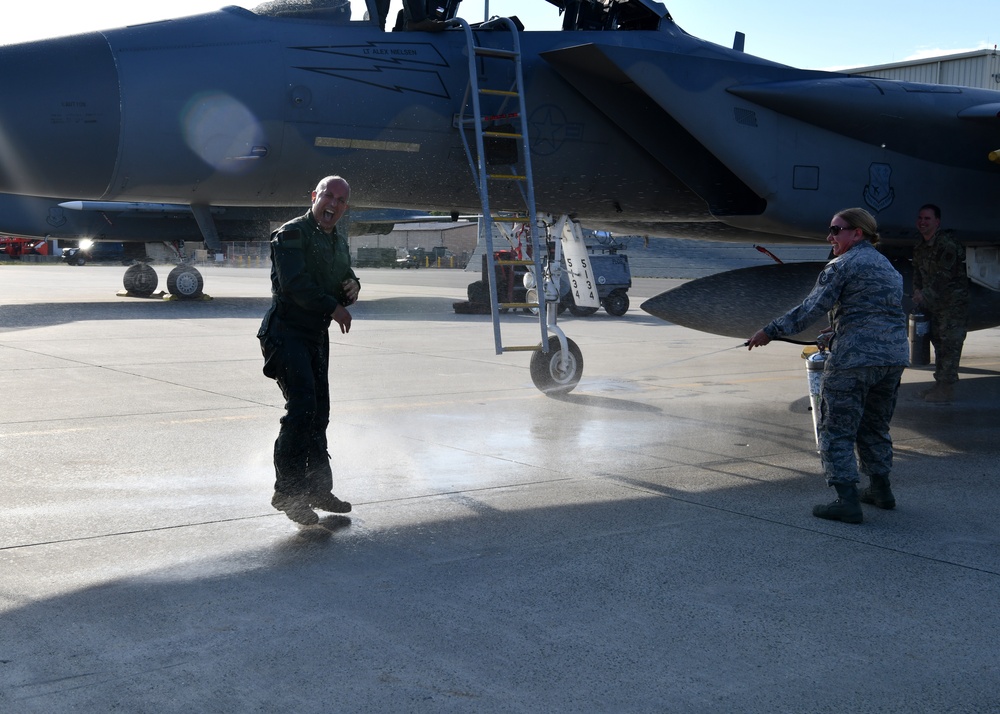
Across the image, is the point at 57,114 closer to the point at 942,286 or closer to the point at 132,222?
the point at 942,286

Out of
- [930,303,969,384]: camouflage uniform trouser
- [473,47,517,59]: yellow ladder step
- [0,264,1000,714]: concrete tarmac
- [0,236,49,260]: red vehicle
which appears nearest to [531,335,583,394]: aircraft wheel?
[0,264,1000,714]: concrete tarmac

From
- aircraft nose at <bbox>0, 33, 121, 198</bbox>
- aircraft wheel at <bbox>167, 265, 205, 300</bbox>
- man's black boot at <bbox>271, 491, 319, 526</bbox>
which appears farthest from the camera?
aircraft wheel at <bbox>167, 265, 205, 300</bbox>

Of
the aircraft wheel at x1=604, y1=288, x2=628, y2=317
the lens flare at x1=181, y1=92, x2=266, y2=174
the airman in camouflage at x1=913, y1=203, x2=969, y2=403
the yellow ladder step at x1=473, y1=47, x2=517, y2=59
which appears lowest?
the aircraft wheel at x1=604, y1=288, x2=628, y2=317

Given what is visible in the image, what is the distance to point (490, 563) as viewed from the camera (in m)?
4.38

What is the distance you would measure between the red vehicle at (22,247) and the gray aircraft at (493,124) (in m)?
51.3

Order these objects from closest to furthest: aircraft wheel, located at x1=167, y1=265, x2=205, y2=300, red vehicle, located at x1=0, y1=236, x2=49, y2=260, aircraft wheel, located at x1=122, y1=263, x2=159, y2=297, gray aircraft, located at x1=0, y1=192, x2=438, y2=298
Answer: gray aircraft, located at x1=0, y1=192, x2=438, y2=298 → aircraft wheel, located at x1=167, y1=265, x2=205, y2=300 → aircraft wheel, located at x1=122, y1=263, x2=159, y2=297 → red vehicle, located at x1=0, y1=236, x2=49, y2=260

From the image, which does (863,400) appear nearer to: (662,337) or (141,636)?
(141,636)

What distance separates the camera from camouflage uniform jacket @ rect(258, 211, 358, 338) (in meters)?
Result: 4.73

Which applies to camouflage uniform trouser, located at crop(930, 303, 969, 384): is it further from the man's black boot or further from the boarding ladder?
the man's black boot

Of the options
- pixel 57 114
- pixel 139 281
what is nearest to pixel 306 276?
pixel 57 114

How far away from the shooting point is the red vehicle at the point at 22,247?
53.0 meters

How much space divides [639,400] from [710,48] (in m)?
3.22

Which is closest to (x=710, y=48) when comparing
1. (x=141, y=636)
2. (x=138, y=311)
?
(x=141, y=636)

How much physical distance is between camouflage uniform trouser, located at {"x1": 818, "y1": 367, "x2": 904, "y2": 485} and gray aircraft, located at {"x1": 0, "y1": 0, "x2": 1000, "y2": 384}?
9.89ft
